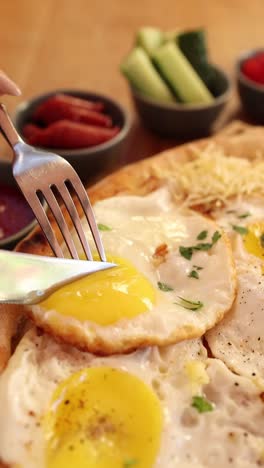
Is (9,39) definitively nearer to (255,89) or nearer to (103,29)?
(103,29)

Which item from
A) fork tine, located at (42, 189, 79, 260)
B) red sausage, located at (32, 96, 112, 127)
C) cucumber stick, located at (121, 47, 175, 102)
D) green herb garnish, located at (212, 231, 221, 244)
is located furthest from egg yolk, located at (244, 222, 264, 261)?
cucumber stick, located at (121, 47, 175, 102)

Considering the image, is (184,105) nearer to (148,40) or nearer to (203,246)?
(148,40)

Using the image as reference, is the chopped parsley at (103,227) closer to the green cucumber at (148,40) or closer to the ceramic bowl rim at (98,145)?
the ceramic bowl rim at (98,145)

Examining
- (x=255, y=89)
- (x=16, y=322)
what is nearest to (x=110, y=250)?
(x=16, y=322)

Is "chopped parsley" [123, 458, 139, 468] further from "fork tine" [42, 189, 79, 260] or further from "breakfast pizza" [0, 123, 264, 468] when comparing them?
"fork tine" [42, 189, 79, 260]

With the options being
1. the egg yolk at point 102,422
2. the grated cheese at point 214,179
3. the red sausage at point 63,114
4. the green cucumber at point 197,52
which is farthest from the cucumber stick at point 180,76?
the egg yolk at point 102,422

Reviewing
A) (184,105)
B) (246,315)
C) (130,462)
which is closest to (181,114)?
(184,105)
